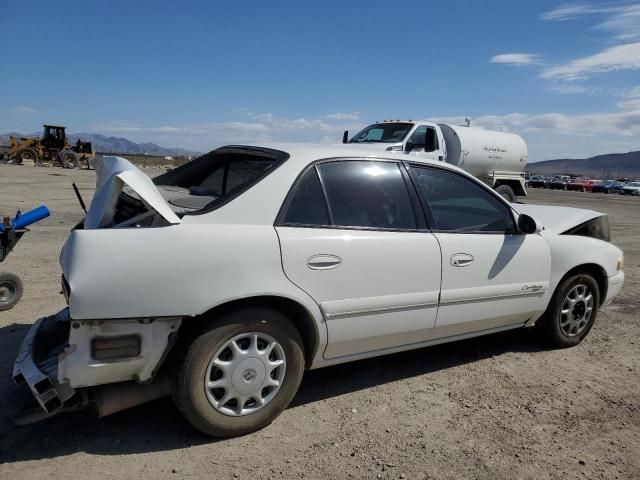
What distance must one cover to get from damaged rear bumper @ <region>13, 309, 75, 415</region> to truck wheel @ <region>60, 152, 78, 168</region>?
32.2 meters

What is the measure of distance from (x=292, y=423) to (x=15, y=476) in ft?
4.72

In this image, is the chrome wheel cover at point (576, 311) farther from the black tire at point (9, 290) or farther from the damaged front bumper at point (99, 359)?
the black tire at point (9, 290)

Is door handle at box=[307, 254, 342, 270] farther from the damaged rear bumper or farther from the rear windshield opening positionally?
the damaged rear bumper

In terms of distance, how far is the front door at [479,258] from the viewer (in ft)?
11.5

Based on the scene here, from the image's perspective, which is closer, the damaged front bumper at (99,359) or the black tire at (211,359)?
the damaged front bumper at (99,359)

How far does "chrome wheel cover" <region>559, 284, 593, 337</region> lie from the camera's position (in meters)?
4.34

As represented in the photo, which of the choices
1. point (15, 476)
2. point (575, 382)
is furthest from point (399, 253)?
A: point (15, 476)

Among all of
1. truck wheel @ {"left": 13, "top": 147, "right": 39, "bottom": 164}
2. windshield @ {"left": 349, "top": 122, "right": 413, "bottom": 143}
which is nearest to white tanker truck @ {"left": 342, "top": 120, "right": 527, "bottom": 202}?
windshield @ {"left": 349, "top": 122, "right": 413, "bottom": 143}

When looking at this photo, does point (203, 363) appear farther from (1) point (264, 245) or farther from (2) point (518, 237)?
(2) point (518, 237)

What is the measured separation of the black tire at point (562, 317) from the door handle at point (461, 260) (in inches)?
46.2

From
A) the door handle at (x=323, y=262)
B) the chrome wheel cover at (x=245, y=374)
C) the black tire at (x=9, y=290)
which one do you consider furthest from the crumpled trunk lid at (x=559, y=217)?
the black tire at (x=9, y=290)

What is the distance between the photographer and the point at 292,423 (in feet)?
10.0

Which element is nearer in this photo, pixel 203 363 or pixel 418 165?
pixel 203 363

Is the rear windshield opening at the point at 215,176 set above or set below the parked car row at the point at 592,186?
above
